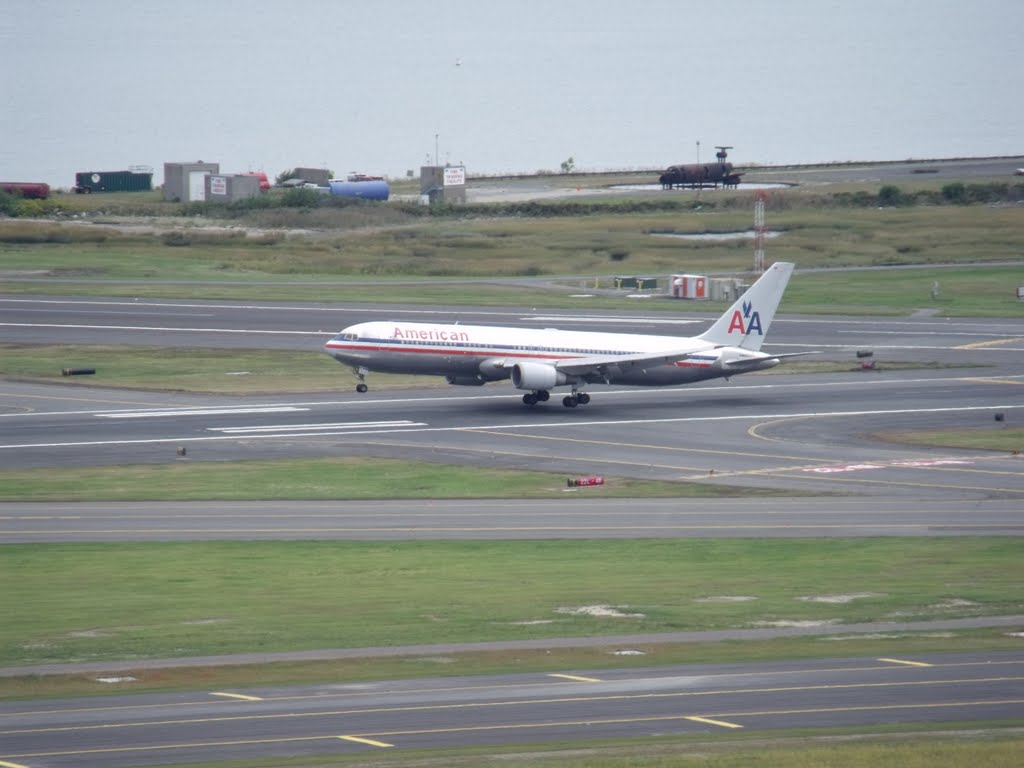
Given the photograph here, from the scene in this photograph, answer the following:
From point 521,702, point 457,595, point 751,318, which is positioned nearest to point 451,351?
point 751,318

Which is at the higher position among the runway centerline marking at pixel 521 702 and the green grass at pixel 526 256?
the green grass at pixel 526 256

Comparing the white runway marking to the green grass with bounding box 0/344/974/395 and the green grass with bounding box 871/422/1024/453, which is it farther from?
the green grass with bounding box 871/422/1024/453

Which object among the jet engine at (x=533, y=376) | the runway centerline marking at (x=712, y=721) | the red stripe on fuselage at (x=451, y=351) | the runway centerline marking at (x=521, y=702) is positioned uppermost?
the red stripe on fuselage at (x=451, y=351)

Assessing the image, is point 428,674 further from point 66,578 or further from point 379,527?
point 379,527

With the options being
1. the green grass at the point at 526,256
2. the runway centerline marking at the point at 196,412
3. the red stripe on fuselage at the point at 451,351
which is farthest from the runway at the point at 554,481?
the green grass at the point at 526,256

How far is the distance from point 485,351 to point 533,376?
10.1 feet

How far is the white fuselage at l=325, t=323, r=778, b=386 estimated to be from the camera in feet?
257

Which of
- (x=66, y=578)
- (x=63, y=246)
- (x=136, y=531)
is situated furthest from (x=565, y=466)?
(x=63, y=246)

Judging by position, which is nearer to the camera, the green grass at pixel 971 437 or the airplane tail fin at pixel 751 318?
the green grass at pixel 971 437

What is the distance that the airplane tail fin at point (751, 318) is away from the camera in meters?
83.2

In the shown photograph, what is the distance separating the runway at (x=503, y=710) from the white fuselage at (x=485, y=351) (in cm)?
4542

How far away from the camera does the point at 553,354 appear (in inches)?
3137

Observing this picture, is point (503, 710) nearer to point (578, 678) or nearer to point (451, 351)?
point (578, 678)

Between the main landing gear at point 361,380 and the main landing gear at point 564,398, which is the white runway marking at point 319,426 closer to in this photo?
the main landing gear at point 361,380
